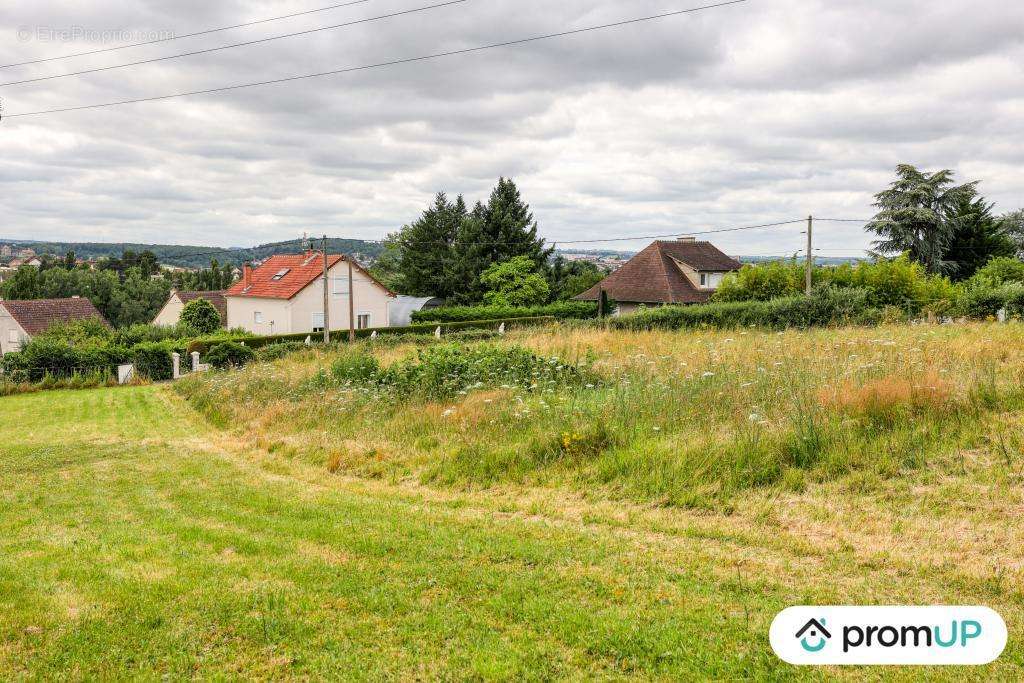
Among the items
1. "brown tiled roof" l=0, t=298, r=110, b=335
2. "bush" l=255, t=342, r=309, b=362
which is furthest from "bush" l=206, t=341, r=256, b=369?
"brown tiled roof" l=0, t=298, r=110, b=335

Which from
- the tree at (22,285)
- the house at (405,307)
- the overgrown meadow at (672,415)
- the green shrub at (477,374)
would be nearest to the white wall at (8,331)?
the tree at (22,285)

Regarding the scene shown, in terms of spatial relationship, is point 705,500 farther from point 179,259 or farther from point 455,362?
point 179,259

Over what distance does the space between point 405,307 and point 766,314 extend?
1443 inches

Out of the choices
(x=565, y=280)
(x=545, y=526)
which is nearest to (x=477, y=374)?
(x=545, y=526)

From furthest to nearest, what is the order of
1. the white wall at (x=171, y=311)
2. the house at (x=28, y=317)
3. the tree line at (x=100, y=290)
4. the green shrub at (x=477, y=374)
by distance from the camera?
the tree line at (x=100, y=290), the white wall at (x=171, y=311), the house at (x=28, y=317), the green shrub at (x=477, y=374)

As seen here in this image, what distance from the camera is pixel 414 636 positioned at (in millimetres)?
4320

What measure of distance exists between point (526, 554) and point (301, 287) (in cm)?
4588

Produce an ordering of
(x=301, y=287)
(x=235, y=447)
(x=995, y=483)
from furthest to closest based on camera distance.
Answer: (x=301, y=287), (x=235, y=447), (x=995, y=483)

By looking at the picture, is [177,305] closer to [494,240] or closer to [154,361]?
[494,240]

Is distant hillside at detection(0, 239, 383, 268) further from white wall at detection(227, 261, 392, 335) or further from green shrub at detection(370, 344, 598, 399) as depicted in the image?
green shrub at detection(370, 344, 598, 399)

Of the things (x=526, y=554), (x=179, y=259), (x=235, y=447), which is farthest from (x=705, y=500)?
(x=179, y=259)

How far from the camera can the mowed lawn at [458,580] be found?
404 centimetres

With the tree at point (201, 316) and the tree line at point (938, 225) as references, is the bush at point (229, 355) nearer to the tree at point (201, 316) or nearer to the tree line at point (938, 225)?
the tree at point (201, 316)

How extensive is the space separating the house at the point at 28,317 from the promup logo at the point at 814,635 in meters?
61.6
